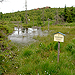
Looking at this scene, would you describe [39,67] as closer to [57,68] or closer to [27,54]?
[57,68]

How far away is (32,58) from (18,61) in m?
0.66

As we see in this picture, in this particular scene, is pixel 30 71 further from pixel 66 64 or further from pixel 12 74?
pixel 66 64

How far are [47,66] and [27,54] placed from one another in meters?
1.53

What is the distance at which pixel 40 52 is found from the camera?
511 cm

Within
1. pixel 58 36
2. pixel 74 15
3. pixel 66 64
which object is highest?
pixel 74 15

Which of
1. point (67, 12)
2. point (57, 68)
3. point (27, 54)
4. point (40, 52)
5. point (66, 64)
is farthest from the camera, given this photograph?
point (67, 12)

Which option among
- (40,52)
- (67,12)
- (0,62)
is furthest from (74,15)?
(0,62)

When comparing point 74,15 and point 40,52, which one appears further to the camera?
point 74,15

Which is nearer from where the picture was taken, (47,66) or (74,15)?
(47,66)

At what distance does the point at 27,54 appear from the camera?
15.5 ft

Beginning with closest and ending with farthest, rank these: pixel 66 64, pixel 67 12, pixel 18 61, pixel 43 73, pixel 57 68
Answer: pixel 43 73 < pixel 57 68 < pixel 66 64 < pixel 18 61 < pixel 67 12

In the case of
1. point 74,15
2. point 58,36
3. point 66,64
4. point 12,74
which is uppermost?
point 74,15

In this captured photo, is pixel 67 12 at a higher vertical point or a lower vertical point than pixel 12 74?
higher

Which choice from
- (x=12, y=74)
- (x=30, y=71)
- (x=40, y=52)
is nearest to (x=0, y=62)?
(x=12, y=74)
